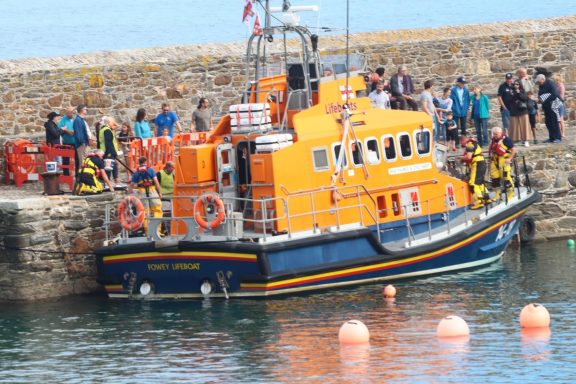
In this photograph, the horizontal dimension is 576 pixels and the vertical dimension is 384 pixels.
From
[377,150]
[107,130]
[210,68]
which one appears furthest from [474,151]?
[210,68]

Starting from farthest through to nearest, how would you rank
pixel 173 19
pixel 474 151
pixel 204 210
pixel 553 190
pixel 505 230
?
pixel 173 19, pixel 553 190, pixel 505 230, pixel 474 151, pixel 204 210

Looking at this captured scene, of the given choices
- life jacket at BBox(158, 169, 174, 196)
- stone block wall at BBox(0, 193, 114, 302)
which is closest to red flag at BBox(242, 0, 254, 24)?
life jacket at BBox(158, 169, 174, 196)

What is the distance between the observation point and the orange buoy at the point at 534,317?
19.0 meters

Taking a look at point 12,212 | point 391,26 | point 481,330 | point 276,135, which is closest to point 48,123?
point 12,212

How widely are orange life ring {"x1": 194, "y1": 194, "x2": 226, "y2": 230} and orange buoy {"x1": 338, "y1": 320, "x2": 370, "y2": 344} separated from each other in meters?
3.40

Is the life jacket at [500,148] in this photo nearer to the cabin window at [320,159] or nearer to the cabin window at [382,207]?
the cabin window at [382,207]

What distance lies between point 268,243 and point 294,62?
3.36 m

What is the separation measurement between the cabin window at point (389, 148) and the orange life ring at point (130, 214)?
3.70 metres

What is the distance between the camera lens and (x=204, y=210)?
2159 centimetres

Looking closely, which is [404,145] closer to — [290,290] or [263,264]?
[290,290]

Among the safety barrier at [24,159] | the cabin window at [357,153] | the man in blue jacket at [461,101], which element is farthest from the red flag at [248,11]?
the man in blue jacket at [461,101]

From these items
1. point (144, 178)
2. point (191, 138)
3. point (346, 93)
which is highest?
point (346, 93)

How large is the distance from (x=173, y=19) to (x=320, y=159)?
51.3m

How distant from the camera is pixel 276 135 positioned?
72.4ft
